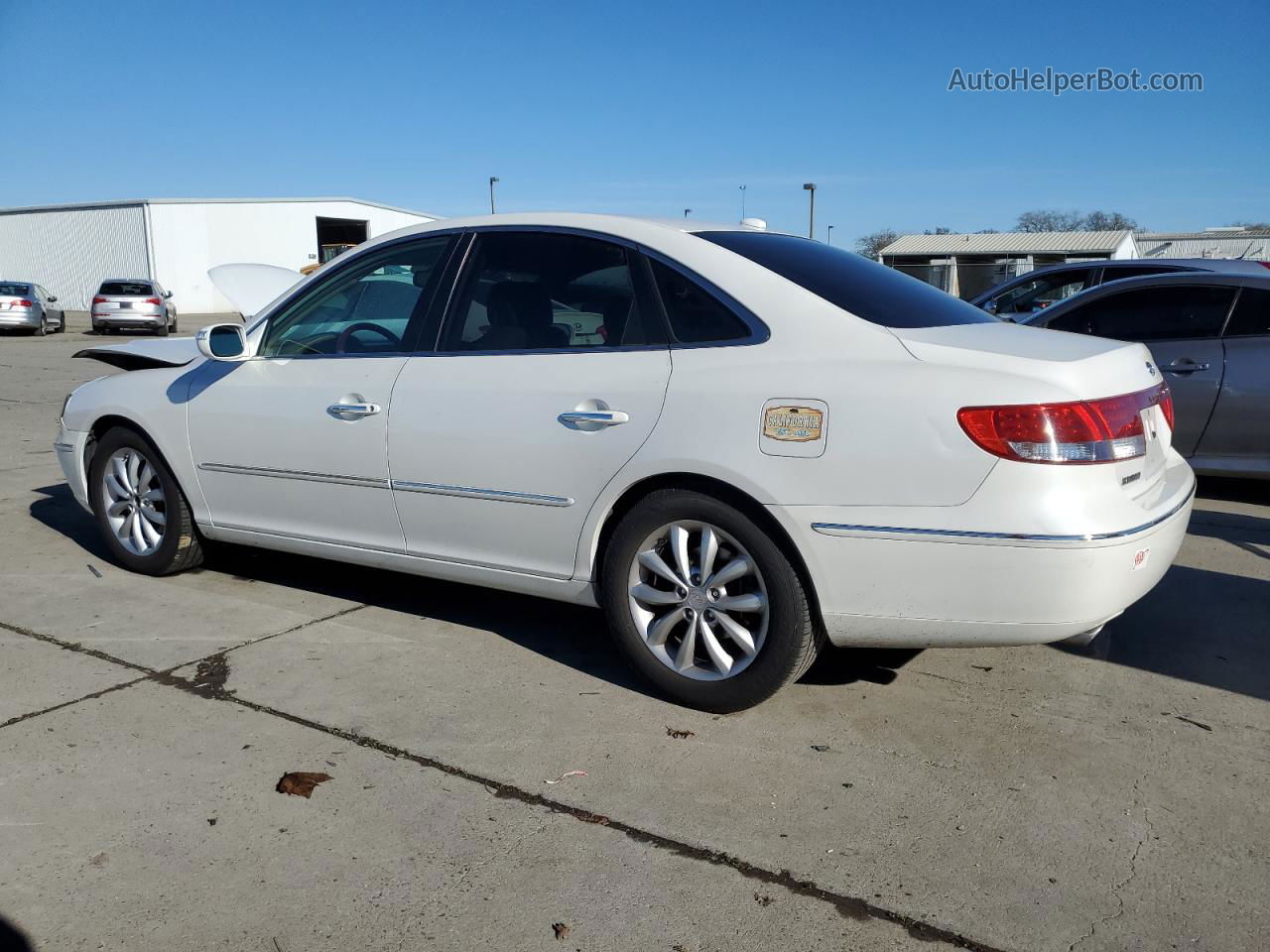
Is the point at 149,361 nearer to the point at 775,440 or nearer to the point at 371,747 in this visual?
the point at 371,747

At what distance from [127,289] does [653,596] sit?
29.1m

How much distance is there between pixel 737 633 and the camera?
3541 mm

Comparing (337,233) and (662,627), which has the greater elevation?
(337,233)

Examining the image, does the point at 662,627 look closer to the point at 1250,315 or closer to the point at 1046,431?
the point at 1046,431

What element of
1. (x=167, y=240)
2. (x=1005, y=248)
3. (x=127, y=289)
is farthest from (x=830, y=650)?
(x=167, y=240)

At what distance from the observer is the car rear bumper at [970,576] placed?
122 inches

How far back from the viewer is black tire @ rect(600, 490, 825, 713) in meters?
3.42

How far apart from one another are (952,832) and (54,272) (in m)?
54.2

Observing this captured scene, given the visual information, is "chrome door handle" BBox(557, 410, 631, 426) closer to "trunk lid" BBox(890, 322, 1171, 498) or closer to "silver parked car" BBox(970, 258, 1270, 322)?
"trunk lid" BBox(890, 322, 1171, 498)

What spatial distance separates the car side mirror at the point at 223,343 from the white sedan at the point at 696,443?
0.04 feet

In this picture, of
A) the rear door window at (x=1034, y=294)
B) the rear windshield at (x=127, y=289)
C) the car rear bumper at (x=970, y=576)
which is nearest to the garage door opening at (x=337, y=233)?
the rear windshield at (x=127, y=289)

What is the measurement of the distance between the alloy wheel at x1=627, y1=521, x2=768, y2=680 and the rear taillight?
83 cm

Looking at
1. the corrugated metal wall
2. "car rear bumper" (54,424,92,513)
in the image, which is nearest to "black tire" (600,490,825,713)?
"car rear bumper" (54,424,92,513)

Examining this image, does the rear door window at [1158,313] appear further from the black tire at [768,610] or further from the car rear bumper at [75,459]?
the car rear bumper at [75,459]
